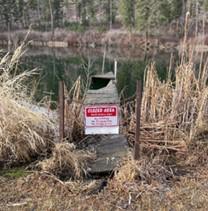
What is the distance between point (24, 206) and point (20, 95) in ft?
4.35

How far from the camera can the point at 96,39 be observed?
36.5m

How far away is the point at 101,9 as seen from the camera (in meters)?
44.2

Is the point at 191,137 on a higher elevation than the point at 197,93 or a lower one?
lower

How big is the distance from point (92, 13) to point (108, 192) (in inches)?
1639

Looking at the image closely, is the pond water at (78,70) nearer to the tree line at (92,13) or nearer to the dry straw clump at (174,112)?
the dry straw clump at (174,112)

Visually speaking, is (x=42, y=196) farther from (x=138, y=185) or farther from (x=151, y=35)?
(x=151, y=35)

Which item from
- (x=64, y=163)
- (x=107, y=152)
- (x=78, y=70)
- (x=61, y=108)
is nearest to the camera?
(x=64, y=163)

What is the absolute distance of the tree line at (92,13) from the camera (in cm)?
3512

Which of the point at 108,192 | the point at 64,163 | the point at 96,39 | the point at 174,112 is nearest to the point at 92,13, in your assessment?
the point at 96,39

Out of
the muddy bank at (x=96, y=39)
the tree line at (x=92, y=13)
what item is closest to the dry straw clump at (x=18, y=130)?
the muddy bank at (x=96, y=39)

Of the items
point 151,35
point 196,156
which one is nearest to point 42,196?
point 196,156

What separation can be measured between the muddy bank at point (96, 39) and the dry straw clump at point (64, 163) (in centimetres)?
2882

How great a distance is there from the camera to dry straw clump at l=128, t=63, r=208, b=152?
3816 millimetres

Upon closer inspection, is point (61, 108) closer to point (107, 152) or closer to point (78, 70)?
point (107, 152)
